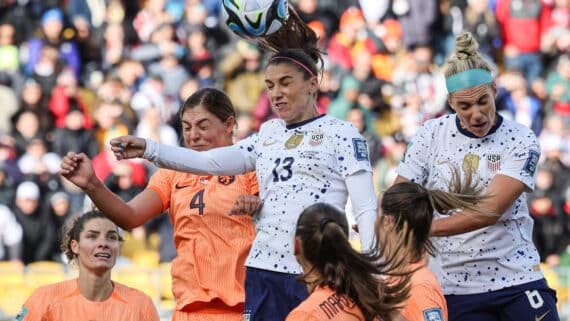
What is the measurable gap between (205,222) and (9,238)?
317 inches

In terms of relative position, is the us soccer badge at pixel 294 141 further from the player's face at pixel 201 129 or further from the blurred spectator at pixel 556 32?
the blurred spectator at pixel 556 32

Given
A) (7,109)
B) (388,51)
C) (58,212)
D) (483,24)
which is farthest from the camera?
(483,24)

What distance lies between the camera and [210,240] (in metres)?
7.45

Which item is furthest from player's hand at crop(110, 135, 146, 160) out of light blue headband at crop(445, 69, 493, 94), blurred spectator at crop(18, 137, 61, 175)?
blurred spectator at crop(18, 137, 61, 175)

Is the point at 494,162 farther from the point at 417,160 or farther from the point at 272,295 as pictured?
the point at 272,295

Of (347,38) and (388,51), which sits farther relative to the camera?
(388,51)

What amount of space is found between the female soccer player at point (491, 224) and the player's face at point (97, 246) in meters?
1.89

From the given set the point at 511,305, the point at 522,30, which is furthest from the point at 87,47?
the point at 511,305

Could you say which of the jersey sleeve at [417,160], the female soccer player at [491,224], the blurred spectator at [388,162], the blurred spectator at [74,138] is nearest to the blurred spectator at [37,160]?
the blurred spectator at [74,138]

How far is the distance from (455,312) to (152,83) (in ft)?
33.9

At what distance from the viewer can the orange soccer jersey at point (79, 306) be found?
7531mm

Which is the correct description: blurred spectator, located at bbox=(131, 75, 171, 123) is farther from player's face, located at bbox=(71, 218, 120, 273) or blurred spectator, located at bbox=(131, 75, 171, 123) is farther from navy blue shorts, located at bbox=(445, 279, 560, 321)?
navy blue shorts, located at bbox=(445, 279, 560, 321)

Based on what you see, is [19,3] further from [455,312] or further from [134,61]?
[455,312]

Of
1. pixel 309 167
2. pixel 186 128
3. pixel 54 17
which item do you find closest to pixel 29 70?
pixel 54 17
